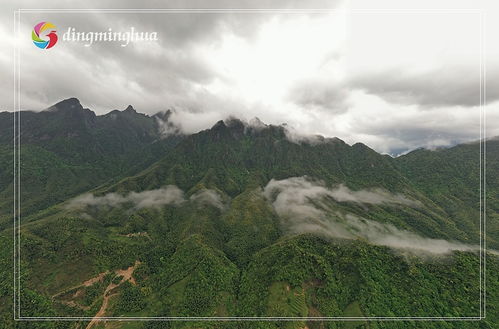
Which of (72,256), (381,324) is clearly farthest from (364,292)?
(72,256)

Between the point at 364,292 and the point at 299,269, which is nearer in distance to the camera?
the point at 364,292

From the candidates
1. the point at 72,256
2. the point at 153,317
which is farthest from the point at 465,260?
the point at 72,256

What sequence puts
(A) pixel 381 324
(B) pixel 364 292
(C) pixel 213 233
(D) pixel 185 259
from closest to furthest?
1. (A) pixel 381 324
2. (B) pixel 364 292
3. (D) pixel 185 259
4. (C) pixel 213 233

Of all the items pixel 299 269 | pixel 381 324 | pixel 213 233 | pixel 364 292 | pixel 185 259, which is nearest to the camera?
pixel 381 324

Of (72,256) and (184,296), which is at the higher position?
(72,256)

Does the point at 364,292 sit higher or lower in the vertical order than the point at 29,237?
lower

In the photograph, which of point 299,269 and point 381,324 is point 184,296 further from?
point 381,324

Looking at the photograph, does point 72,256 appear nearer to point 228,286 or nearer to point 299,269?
point 228,286

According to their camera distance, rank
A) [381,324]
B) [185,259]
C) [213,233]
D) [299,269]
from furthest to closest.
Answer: [213,233], [185,259], [299,269], [381,324]

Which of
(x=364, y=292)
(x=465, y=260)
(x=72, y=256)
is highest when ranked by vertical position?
(x=72, y=256)

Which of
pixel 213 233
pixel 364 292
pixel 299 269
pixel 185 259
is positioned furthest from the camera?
pixel 213 233
